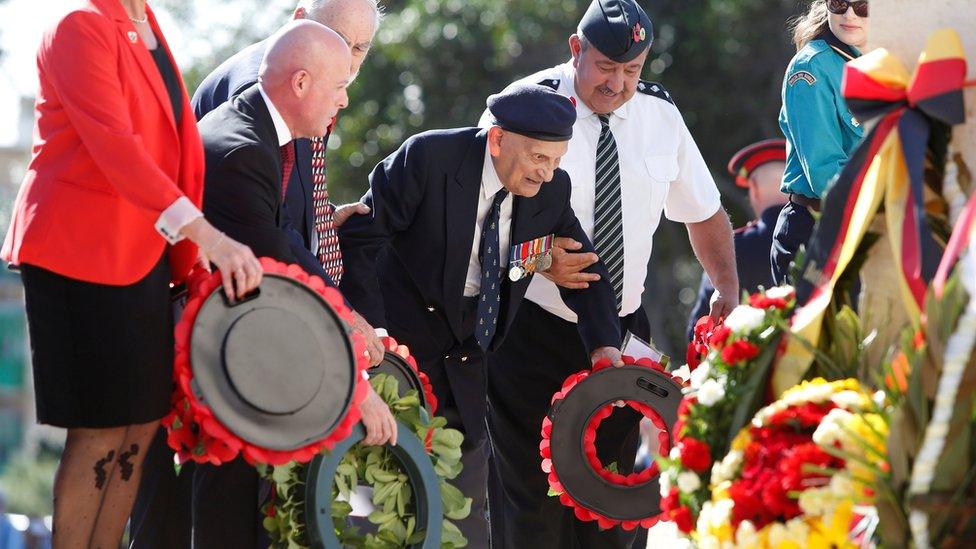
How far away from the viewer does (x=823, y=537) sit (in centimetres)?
288

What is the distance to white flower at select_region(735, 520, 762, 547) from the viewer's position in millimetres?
2965

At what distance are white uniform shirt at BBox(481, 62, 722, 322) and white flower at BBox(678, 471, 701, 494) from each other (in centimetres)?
205

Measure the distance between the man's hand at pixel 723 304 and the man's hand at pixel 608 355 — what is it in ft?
2.29

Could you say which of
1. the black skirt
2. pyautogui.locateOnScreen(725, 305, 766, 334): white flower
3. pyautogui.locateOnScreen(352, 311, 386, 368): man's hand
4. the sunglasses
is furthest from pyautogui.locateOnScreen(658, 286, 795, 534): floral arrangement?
the sunglasses

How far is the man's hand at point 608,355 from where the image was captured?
4.90m

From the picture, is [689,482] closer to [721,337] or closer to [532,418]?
[721,337]

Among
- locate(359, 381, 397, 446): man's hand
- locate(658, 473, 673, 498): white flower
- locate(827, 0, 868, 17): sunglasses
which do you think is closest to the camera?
locate(658, 473, 673, 498): white flower

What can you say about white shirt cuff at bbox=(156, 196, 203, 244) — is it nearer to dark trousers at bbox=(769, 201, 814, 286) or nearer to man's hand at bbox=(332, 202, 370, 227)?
man's hand at bbox=(332, 202, 370, 227)

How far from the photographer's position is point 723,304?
Answer: 18.3 ft

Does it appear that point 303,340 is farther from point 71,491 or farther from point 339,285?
point 339,285

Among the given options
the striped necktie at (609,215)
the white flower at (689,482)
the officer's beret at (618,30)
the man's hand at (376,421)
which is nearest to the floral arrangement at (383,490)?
the man's hand at (376,421)

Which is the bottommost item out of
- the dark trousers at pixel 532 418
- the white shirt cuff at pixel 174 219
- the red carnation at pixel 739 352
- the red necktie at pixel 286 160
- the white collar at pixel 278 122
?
the dark trousers at pixel 532 418

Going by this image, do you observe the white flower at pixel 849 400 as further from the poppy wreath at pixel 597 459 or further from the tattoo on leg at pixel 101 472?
the tattoo on leg at pixel 101 472

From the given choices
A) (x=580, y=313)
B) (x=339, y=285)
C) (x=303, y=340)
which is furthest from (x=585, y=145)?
(x=303, y=340)
